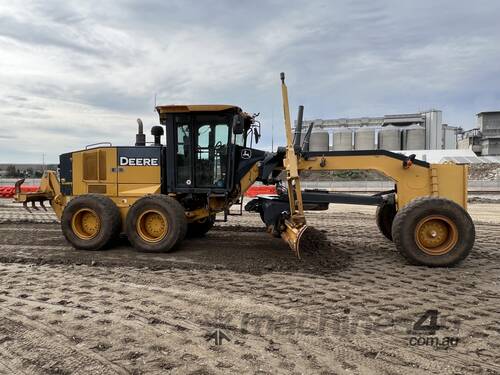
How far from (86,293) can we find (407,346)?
368cm

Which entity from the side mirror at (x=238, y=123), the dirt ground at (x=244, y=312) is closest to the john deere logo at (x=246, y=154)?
the side mirror at (x=238, y=123)

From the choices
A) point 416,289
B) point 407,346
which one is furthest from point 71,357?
point 416,289

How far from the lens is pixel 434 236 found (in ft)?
22.0

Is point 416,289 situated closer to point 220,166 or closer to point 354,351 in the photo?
point 354,351

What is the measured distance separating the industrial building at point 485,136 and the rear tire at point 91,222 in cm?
6494

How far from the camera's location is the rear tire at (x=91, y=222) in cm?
797

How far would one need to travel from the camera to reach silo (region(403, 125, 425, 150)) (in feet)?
178

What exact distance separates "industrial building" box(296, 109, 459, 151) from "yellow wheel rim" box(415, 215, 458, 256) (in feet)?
153

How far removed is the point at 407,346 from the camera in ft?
12.2

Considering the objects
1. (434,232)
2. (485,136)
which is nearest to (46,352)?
(434,232)

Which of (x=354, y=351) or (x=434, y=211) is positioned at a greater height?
(x=434, y=211)

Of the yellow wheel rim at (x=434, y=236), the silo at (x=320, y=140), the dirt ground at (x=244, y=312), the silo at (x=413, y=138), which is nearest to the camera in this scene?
the dirt ground at (x=244, y=312)

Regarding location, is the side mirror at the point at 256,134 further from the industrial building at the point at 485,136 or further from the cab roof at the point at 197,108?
the industrial building at the point at 485,136

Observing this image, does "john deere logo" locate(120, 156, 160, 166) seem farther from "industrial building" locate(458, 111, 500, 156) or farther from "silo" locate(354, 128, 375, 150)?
"industrial building" locate(458, 111, 500, 156)
